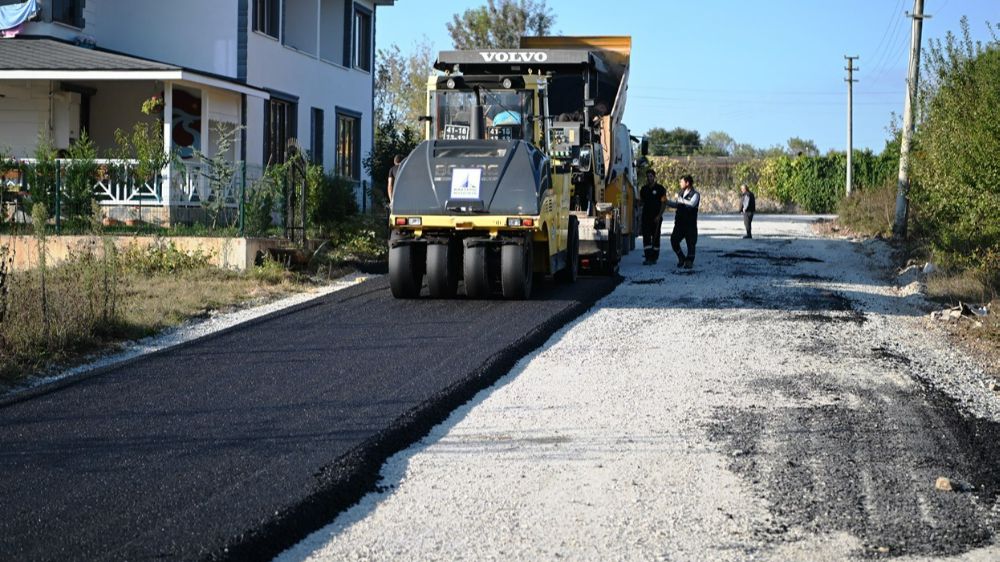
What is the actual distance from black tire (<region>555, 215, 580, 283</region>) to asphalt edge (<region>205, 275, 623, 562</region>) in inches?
287

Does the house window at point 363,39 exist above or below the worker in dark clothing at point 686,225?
above

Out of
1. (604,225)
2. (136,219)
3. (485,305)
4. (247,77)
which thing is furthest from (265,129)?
(485,305)

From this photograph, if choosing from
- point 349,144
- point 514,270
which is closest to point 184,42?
point 349,144

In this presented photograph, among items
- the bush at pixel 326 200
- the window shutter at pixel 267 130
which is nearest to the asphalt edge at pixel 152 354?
the bush at pixel 326 200

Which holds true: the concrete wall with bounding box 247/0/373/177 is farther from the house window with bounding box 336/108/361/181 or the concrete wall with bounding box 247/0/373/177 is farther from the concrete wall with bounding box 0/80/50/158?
the concrete wall with bounding box 0/80/50/158

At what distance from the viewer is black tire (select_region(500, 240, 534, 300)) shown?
49.5 ft

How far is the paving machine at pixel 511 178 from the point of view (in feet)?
49.9

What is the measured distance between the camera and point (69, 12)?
977 inches

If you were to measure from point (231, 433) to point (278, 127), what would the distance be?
20454 millimetres

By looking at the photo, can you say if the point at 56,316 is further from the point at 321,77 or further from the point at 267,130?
the point at 321,77

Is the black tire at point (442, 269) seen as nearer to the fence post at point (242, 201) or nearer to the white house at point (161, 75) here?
the fence post at point (242, 201)

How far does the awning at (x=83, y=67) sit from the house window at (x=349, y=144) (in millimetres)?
8103

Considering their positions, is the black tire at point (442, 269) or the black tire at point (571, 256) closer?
the black tire at point (442, 269)

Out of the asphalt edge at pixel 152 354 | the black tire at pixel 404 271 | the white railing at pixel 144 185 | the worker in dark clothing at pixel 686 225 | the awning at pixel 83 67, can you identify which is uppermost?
the awning at pixel 83 67
